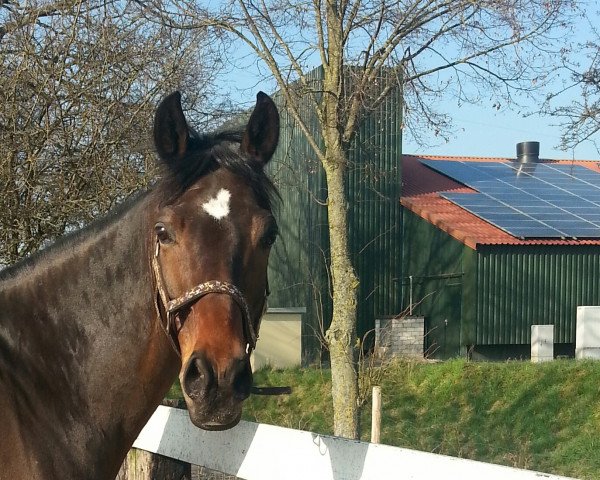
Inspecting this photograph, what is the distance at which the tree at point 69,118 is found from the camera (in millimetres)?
8344

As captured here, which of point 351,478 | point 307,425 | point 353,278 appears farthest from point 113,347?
point 307,425

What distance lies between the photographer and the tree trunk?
7.34m

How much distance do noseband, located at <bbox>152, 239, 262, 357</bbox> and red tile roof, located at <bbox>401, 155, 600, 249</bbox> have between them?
53.5 ft

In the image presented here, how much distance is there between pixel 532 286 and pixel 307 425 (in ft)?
31.0

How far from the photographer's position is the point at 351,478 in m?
2.85

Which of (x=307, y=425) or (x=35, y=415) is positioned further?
(x=307, y=425)

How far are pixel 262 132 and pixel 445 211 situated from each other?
1767 centimetres

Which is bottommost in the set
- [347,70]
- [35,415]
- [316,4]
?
[35,415]

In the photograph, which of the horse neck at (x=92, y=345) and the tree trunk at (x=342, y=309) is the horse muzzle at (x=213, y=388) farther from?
the tree trunk at (x=342, y=309)

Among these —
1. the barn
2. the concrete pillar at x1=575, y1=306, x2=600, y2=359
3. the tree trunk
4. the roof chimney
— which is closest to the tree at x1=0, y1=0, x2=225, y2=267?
the tree trunk

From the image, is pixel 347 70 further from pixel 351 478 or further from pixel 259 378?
pixel 259 378

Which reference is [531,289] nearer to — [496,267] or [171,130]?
[496,267]

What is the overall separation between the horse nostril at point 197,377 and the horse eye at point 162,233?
1.51 feet

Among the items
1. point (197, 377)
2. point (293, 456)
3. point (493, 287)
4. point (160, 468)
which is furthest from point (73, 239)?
point (493, 287)
